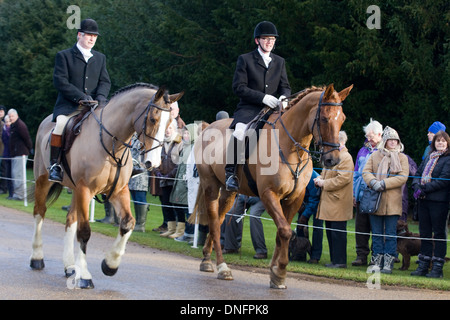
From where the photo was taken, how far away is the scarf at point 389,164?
11984mm

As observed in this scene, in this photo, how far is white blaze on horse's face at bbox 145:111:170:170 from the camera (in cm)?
869

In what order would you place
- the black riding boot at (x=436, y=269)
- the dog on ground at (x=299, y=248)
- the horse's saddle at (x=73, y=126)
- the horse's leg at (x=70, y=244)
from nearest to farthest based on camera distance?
1. the horse's saddle at (x=73, y=126)
2. the horse's leg at (x=70, y=244)
3. the black riding boot at (x=436, y=269)
4. the dog on ground at (x=299, y=248)

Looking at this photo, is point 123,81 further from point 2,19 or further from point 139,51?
point 2,19

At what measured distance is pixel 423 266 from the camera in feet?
37.7

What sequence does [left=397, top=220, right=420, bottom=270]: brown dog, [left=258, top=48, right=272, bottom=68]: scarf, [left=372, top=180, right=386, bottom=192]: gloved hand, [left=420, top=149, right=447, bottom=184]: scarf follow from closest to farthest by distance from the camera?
1. [left=258, top=48, right=272, bottom=68]: scarf
2. [left=420, top=149, right=447, bottom=184]: scarf
3. [left=372, top=180, right=386, bottom=192]: gloved hand
4. [left=397, top=220, right=420, bottom=270]: brown dog

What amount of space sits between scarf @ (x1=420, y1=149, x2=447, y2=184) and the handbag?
819mm

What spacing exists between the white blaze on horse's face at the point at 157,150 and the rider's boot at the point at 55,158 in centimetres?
192

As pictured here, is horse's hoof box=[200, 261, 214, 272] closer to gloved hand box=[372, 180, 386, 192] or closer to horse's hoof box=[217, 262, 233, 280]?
horse's hoof box=[217, 262, 233, 280]

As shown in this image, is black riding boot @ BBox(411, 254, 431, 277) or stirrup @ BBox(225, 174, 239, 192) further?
black riding boot @ BBox(411, 254, 431, 277)

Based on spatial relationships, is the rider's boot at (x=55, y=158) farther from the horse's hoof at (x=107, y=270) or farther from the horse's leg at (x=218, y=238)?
the horse's leg at (x=218, y=238)

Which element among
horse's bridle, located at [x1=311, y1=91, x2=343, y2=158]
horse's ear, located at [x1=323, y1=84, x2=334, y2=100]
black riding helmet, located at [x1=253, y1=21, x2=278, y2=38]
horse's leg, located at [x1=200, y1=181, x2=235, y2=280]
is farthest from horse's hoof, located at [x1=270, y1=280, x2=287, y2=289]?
black riding helmet, located at [x1=253, y1=21, x2=278, y2=38]

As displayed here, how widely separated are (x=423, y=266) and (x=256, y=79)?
4.07 metres

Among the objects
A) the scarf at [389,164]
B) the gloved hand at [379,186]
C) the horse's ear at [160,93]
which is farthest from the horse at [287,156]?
the scarf at [389,164]

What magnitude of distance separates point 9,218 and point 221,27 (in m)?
15.2
